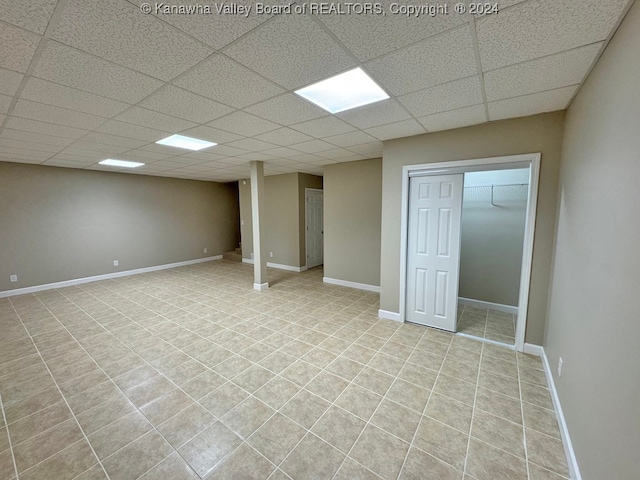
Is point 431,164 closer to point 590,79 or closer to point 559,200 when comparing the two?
point 559,200

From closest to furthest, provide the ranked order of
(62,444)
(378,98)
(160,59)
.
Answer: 1. (160,59)
2. (62,444)
3. (378,98)

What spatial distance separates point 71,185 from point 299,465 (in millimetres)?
6777

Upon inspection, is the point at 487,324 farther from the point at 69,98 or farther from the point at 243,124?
the point at 69,98

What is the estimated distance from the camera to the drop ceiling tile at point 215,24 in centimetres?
123

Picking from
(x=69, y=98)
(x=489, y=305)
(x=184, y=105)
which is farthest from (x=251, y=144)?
(x=489, y=305)

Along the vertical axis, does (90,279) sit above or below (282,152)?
below

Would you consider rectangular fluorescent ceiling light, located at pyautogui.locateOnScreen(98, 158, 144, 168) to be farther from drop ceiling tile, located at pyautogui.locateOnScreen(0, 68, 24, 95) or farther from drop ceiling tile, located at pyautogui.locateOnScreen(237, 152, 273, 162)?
drop ceiling tile, located at pyautogui.locateOnScreen(0, 68, 24, 95)

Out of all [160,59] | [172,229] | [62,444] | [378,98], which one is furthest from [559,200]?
[172,229]

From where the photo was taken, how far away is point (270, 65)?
1.63 metres

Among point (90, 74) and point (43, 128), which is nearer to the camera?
point (90, 74)

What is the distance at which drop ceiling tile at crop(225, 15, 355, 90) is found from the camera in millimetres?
1306

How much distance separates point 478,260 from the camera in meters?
4.05

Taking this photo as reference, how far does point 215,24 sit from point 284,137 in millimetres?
1954

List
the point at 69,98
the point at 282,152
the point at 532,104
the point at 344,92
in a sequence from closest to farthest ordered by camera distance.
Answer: the point at 69,98 → the point at 344,92 → the point at 532,104 → the point at 282,152
